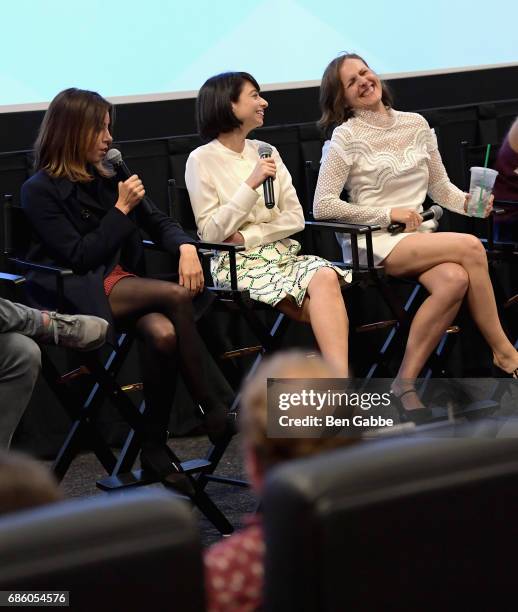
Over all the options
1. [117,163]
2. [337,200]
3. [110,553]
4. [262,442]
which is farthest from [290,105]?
[110,553]

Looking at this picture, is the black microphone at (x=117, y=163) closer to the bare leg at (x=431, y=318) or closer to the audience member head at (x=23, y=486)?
the bare leg at (x=431, y=318)

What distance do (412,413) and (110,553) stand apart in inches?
130

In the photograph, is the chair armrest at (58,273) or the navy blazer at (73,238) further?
the navy blazer at (73,238)

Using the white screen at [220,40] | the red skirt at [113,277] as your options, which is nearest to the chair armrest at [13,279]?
the red skirt at [113,277]

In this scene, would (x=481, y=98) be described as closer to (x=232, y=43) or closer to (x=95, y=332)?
(x=232, y=43)

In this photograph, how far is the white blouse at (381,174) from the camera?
14.0ft

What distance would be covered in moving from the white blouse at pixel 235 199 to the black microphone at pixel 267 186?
0.05m

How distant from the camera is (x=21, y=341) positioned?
3285 millimetres

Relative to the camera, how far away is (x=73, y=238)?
11.9 ft

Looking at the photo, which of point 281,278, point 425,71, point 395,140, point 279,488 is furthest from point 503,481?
point 425,71

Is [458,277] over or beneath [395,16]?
beneath

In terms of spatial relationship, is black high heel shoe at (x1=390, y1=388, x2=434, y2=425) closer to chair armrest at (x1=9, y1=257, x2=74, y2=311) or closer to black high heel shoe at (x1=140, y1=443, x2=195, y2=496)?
black high heel shoe at (x1=140, y1=443, x2=195, y2=496)

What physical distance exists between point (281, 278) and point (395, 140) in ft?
2.86


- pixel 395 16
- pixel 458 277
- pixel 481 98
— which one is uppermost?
pixel 395 16
